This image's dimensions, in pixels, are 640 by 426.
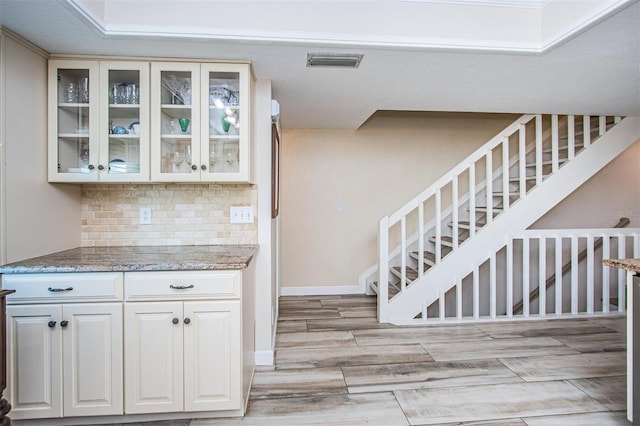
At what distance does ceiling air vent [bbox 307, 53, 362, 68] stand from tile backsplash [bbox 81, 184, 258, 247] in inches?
36.7

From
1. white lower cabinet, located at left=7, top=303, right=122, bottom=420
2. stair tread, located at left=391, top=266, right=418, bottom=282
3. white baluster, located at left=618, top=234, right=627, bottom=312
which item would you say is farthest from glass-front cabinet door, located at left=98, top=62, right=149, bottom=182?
white baluster, located at left=618, top=234, right=627, bottom=312

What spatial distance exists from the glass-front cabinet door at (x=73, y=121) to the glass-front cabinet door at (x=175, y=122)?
348 millimetres

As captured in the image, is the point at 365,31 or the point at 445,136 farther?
the point at 445,136

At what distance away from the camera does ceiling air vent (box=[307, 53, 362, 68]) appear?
201cm

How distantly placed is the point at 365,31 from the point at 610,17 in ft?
3.90

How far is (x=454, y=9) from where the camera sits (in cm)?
190

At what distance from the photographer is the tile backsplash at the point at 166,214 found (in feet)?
7.53

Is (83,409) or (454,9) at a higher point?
(454,9)

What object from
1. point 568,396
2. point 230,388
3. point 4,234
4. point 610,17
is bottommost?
point 568,396

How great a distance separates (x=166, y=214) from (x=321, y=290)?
7.74 ft

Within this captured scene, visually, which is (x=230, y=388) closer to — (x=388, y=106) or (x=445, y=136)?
(x=388, y=106)

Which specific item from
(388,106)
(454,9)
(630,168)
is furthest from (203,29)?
(630,168)

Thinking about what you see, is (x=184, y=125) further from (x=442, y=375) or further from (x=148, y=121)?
(x=442, y=375)

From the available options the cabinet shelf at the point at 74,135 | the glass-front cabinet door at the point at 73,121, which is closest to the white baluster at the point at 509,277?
the glass-front cabinet door at the point at 73,121
